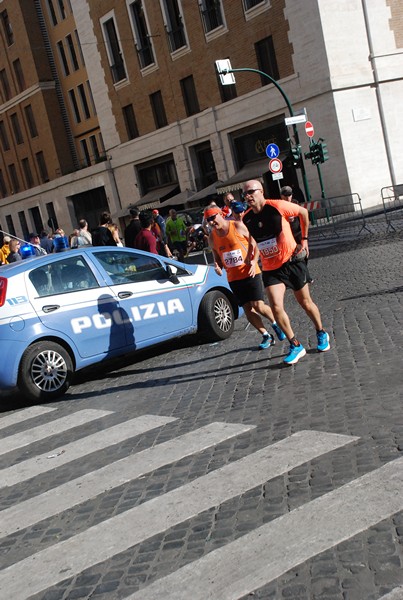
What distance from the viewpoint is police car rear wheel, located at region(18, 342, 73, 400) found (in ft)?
28.4

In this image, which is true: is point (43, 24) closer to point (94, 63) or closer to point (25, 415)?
point (94, 63)

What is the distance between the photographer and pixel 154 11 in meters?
38.1

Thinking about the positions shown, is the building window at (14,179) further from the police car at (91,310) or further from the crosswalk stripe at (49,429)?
the crosswalk stripe at (49,429)

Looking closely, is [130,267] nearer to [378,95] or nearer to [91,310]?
[91,310]

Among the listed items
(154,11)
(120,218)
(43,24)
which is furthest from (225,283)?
(43,24)

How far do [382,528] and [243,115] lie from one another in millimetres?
31737

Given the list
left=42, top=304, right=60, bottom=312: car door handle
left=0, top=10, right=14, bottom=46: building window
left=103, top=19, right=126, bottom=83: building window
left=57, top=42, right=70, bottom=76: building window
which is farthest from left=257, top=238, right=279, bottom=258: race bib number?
left=0, top=10, right=14, bottom=46: building window

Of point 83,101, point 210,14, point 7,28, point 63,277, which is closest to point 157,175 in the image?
point 210,14

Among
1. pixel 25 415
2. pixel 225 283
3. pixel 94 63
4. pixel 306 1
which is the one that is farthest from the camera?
pixel 94 63

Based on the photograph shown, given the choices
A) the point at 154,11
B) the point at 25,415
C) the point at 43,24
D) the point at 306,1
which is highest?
the point at 43,24

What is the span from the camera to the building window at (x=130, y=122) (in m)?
42.3

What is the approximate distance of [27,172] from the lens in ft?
182

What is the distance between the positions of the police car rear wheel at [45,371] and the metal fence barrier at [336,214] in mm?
15036

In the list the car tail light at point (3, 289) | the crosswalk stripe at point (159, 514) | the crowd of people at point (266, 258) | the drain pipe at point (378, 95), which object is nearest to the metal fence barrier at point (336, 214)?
the drain pipe at point (378, 95)
